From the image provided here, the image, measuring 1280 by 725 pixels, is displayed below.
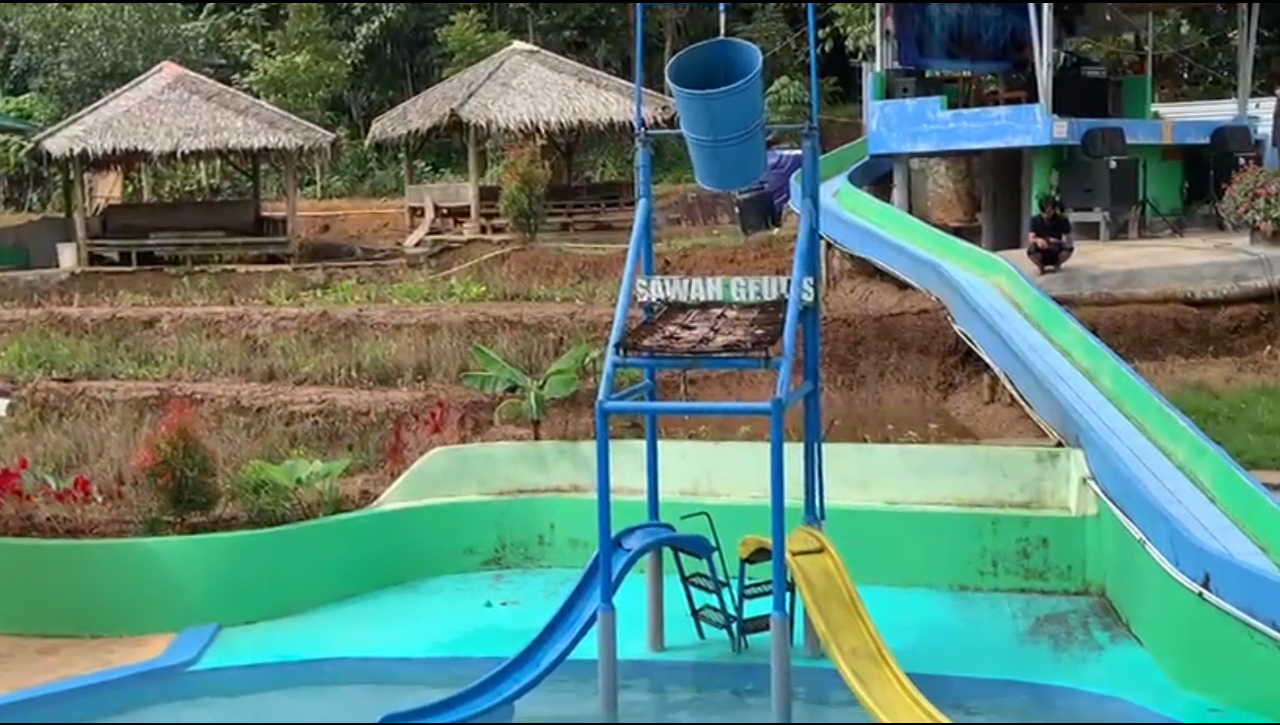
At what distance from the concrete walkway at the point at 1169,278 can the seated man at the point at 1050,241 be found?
0.10 metres

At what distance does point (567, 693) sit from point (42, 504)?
11.3 ft

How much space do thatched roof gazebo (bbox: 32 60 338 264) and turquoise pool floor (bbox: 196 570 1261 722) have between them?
11633 millimetres

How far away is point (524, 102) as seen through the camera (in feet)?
63.7

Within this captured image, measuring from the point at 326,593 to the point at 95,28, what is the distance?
1940 cm

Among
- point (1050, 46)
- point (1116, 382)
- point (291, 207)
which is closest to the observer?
point (1116, 382)

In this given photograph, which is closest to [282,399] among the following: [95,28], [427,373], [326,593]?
[427,373]

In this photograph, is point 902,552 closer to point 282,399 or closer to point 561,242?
point 282,399

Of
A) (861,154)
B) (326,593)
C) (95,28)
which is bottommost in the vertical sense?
(326,593)

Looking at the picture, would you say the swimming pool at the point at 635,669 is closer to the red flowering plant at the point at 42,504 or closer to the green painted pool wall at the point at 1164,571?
the green painted pool wall at the point at 1164,571

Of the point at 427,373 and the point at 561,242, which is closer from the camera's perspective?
the point at 427,373

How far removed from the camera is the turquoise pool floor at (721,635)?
6457 mm

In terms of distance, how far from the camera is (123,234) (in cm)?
1892

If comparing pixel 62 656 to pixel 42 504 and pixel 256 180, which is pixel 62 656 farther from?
pixel 256 180

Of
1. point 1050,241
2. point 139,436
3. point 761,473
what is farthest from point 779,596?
point 1050,241
